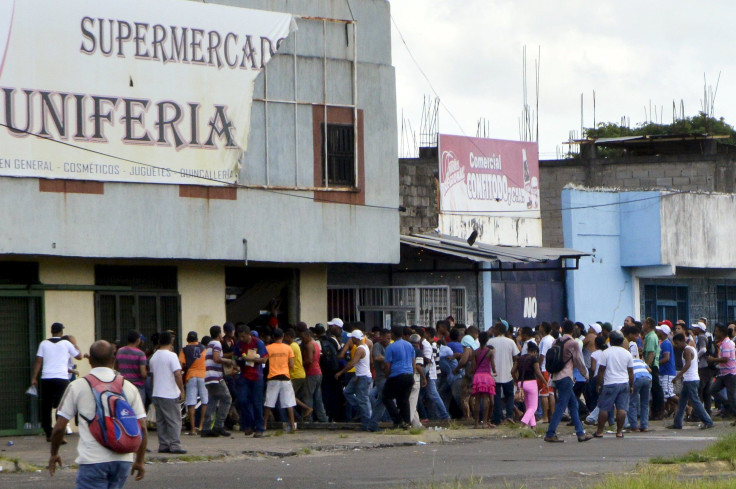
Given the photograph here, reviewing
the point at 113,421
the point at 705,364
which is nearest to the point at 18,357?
the point at 705,364

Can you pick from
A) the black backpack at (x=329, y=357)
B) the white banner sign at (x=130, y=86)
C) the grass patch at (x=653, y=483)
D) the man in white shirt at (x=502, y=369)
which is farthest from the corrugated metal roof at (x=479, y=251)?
the grass patch at (x=653, y=483)

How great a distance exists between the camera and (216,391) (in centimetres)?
1873

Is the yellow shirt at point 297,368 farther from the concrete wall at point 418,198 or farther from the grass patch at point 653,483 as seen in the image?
the grass patch at point 653,483

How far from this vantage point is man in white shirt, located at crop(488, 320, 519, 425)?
1997 centimetres

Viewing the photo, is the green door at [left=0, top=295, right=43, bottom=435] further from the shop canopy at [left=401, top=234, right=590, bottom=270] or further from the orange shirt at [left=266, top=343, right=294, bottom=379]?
the shop canopy at [left=401, top=234, right=590, bottom=270]

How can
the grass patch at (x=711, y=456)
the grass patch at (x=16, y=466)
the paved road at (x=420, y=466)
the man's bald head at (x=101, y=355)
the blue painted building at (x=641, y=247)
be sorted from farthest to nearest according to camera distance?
the blue painted building at (x=641, y=247) < the grass patch at (x=16, y=466) < the grass patch at (x=711, y=456) < the paved road at (x=420, y=466) < the man's bald head at (x=101, y=355)

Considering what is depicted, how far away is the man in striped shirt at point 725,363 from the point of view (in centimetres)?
2120

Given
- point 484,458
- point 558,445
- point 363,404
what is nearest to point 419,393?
point 363,404

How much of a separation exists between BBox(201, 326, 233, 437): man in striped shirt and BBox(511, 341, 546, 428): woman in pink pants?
4.48m

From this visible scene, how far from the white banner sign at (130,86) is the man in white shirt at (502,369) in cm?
554


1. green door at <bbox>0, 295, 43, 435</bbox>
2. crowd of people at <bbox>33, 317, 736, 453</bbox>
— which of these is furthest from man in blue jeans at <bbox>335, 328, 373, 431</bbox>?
green door at <bbox>0, 295, 43, 435</bbox>

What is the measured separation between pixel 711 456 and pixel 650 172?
2236 cm

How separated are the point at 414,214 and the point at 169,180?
7.10 m

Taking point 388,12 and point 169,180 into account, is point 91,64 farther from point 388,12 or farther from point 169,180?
point 388,12
